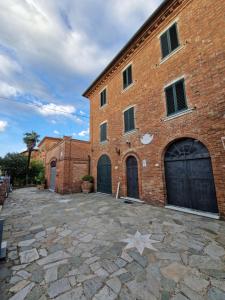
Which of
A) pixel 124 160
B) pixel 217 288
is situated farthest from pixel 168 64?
pixel 217 288

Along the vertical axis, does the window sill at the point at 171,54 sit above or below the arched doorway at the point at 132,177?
above

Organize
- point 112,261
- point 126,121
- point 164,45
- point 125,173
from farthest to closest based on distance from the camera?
point 126,121 → point 125,173 → point 164,45 → point 112,261

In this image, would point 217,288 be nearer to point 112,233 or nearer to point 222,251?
point 222,251

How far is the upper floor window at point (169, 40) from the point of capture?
23.7ft

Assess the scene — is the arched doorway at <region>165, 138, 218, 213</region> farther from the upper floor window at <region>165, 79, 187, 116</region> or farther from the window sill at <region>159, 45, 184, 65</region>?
the window sill at <region>159, 45, 184, 65</region>

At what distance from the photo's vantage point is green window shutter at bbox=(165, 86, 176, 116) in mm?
6993

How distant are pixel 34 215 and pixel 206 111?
8.21 metres

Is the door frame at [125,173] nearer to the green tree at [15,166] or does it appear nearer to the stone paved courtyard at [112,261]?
the stone paved courtyard at [112,261]

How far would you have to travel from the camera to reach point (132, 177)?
9.00 metres

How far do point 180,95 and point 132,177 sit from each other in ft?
16.8

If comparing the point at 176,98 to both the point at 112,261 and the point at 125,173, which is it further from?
the point at 112,261

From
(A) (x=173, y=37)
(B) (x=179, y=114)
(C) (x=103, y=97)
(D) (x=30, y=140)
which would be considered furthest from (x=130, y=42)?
(D) (x=30, y=140)

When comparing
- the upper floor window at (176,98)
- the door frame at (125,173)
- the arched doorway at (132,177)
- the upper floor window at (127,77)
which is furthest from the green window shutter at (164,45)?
the arched doorway at (132,177)

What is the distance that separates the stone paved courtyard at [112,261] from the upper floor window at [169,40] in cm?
780
